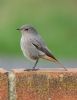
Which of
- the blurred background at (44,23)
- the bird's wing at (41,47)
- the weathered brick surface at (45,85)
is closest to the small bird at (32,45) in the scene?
the bird's wing at (41,47)

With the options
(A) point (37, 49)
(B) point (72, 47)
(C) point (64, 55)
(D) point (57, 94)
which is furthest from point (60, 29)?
(D) point (57, 94)

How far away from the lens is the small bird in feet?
24.7

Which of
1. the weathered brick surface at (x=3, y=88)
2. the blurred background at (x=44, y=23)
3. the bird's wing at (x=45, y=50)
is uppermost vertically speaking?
the blurred background at (x=44, y=23)

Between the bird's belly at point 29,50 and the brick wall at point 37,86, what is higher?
the bird's belly at point 29,50

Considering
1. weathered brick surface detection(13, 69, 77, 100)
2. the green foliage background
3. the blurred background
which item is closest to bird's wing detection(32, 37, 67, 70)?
weathered brick surface detection(13, 69, 77, 100)

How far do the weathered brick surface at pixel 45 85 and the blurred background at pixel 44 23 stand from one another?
8637mm

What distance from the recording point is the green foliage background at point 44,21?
57.9 feet

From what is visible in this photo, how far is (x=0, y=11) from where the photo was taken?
20453 millimetres

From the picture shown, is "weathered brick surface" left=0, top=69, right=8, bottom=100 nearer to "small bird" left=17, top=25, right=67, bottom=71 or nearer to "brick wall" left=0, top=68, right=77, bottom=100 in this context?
"brick wall" left=0, top=68, right=77, bottom=100

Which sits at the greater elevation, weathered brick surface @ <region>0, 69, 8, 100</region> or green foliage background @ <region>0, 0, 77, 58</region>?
green foliage background @ <region>0, 0, 77, 58</region>

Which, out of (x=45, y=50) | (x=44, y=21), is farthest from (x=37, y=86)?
(x=44, y=21)

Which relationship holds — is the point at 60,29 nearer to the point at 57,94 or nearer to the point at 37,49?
the point at 37,49

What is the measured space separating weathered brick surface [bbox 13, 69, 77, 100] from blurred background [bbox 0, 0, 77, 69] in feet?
28.3

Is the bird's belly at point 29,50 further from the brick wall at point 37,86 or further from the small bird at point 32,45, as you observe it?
the brick wall at point 37,86
